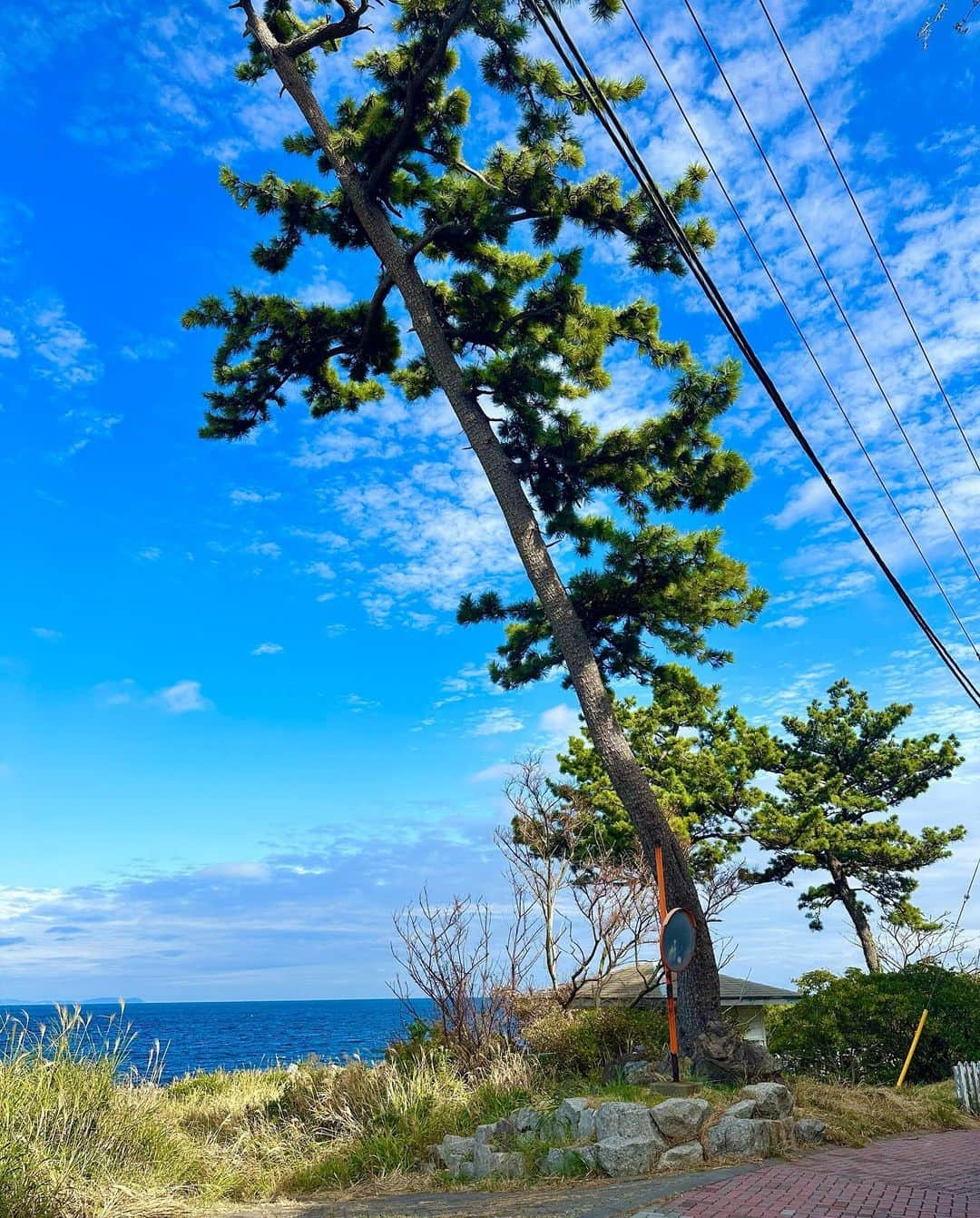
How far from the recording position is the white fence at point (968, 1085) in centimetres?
1203

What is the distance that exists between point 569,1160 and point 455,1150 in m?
1.34

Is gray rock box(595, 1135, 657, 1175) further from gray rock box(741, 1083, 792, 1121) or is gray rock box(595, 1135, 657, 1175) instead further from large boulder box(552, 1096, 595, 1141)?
gray rock box(741, 1083, 792, 1121)

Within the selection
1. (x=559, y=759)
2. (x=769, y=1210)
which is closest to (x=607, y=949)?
(x=769, y=1210)

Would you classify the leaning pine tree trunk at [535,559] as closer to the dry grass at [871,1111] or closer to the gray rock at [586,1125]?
the dry grass at [871,1111]

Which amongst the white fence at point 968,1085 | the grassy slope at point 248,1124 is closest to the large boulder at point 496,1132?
the grassy slope at point 248,1124

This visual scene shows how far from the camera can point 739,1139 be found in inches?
320

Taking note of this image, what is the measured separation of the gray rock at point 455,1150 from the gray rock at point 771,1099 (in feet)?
8.76

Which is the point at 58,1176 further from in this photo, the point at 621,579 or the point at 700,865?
the point at 700,865

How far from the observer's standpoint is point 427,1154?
9234 millimetres

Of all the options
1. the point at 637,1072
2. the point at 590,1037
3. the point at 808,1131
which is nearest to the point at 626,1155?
the point at 808,1131

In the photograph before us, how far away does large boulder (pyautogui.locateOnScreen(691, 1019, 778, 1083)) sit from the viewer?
33.0ft

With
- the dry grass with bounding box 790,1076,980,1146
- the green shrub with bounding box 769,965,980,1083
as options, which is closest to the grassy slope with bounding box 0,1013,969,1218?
the dry grass with bounding box 790,1076,980,1146

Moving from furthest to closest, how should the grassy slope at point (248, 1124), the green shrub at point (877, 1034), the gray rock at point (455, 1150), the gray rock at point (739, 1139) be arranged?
the green shrub at point (877, 1034) < the gray rock at point (455, 1150) < the gray rock at point (739, 1139) < the grassy slope at point (248, 1124)

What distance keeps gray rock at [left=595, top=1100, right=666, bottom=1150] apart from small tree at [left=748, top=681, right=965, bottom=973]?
16.2m
